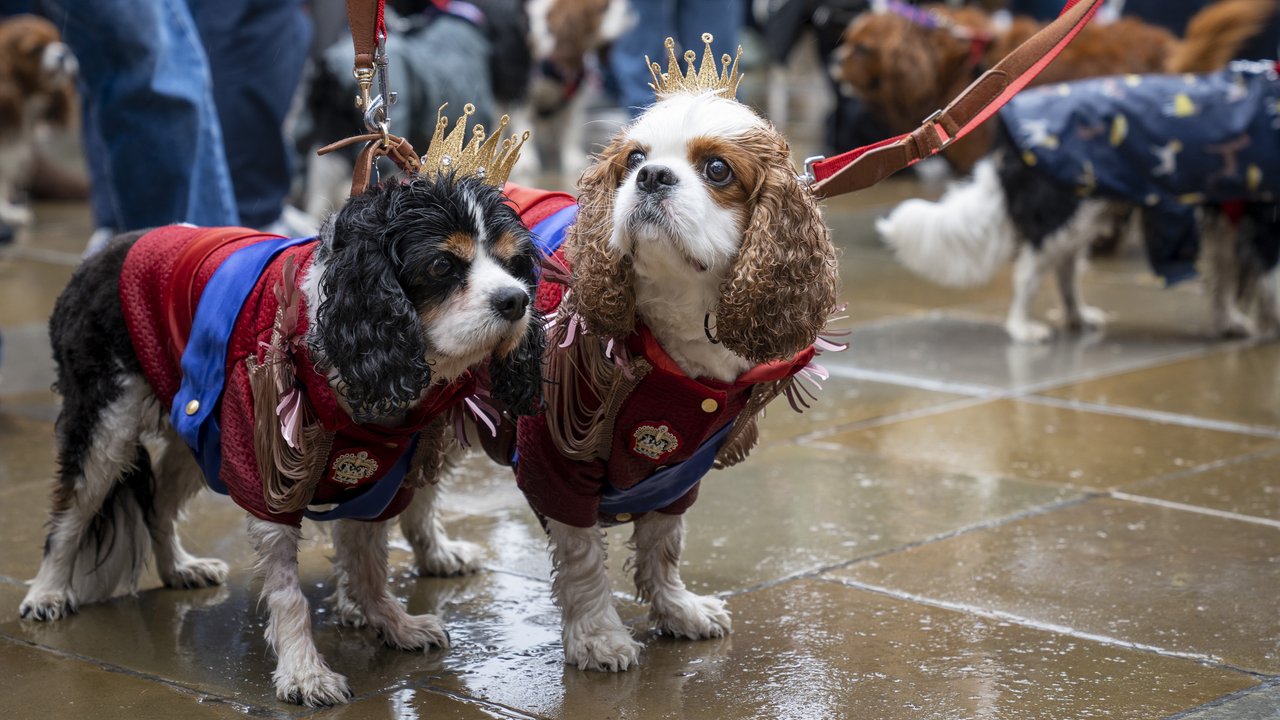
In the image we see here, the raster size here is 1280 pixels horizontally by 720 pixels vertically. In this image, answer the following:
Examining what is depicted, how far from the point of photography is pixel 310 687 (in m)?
3.29

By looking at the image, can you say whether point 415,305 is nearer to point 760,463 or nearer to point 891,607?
point 891,607

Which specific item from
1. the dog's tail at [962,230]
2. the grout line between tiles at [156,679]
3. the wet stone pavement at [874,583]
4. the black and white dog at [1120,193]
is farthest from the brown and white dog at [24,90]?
the grout line between tiles at [156,679]

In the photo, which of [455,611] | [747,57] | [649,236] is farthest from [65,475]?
[747,57]

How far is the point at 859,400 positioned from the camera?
6.20 m

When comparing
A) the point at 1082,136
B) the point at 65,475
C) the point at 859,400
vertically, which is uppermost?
the point at 1082,136

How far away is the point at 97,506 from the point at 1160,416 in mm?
4067

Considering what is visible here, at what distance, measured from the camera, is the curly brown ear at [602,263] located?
3.25 metres

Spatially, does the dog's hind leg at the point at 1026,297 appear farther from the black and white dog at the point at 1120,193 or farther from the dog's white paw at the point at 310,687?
the dog's white paw at the point at 310,687

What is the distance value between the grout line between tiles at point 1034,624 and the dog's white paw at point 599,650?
0.84 metres

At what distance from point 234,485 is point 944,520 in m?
2.29

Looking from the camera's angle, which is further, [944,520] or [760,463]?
[760,463]

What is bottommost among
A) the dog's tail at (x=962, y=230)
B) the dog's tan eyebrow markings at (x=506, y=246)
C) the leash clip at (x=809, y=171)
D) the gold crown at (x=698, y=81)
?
the dog's tail at (x=962, y=230)

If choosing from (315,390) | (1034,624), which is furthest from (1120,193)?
(315,390)

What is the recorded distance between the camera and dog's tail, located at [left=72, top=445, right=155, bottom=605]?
12.7 feet
